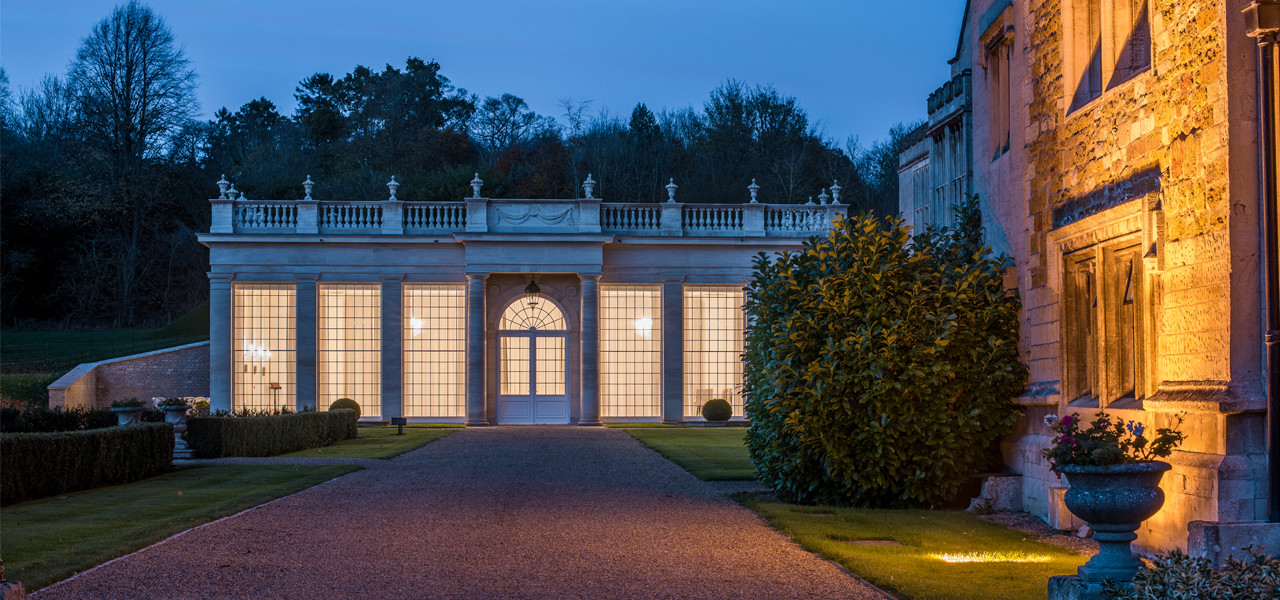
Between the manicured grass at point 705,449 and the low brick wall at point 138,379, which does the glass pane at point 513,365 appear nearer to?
the manicured grass at point 705,449

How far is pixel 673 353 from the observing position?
30656 millimetres

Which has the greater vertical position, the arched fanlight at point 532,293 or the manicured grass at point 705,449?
the arched fanlight at point 532,293

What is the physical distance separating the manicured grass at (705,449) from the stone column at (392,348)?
24.1 ft

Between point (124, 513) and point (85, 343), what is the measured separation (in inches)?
Answer: 1250

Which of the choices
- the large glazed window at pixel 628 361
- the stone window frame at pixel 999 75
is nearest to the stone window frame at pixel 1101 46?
the stone window frame at pixel 999 75

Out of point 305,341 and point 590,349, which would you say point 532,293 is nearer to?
point 590,349

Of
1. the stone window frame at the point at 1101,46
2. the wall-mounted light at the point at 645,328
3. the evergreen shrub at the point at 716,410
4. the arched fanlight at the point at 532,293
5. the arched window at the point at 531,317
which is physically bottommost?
the evergreen shrub at the point at 716,410

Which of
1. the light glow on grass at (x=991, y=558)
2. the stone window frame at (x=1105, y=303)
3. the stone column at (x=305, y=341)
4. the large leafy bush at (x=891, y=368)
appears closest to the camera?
the light glow on grass at (x=991, y=558)

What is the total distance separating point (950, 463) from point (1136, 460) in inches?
157

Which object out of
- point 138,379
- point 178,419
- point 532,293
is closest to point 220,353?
point 138,379

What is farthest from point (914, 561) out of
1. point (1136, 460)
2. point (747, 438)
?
point (747, 438)

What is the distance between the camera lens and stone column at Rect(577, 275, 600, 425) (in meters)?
30.0

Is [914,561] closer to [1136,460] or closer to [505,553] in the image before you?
[1136,460]

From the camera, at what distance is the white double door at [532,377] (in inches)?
1204
